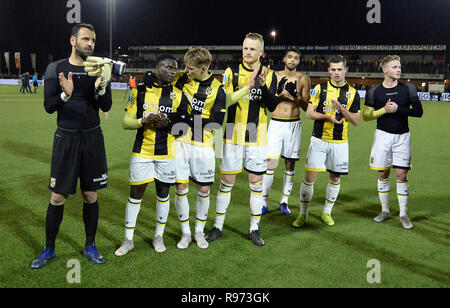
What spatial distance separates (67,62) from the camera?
12.5 ft

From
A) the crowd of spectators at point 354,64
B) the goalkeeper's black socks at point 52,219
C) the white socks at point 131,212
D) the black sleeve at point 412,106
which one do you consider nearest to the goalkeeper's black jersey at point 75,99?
the goalkeeper's black socks at point 52,219

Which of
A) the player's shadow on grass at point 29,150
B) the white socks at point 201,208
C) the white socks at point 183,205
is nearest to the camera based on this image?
the white socks at point 183,205

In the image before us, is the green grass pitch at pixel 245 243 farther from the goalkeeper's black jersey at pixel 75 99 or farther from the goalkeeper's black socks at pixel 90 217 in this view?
the goalkeeper's black jersey at pixel 75 99

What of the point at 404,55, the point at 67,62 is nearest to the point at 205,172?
the point at 67,62

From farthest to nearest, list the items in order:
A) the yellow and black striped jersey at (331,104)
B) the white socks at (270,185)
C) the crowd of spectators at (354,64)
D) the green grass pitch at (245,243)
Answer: the crowd of spectators at (354,64), the white socks at (270,185), the yellow and black striped jersey at (331,104), the green grass pitch at (245,243)

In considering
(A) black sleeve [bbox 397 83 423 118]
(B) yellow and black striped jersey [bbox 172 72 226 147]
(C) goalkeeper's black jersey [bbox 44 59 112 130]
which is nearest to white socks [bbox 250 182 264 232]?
(B) yellow and black striped jersey [bbox 172 72 226 147]

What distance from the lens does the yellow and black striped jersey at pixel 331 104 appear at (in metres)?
5.34

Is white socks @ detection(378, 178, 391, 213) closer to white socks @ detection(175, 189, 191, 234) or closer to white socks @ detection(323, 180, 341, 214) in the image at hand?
white socks @ detection(323, 180, 341, 214)

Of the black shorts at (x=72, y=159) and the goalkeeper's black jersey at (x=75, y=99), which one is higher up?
the goalkeeper's black jersey at (x=75, y=99)

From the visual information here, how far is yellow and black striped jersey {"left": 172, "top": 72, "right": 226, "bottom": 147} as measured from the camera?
4.32 meters

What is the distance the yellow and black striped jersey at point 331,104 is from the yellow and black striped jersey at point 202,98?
5.29 feet

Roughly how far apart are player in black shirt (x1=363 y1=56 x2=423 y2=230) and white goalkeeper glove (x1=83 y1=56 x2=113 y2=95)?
3572 millimetres

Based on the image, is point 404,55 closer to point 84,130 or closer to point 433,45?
point 433,45

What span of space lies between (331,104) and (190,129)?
2.04m
